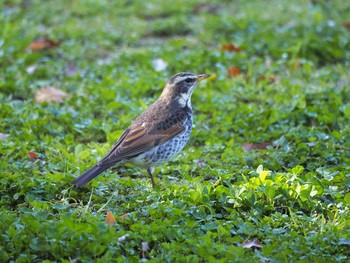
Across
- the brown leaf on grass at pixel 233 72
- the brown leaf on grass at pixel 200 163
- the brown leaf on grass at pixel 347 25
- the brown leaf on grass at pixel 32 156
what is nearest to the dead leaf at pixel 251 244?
the brown leaf on grass at pixel 200 163

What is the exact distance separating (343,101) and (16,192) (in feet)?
15.0

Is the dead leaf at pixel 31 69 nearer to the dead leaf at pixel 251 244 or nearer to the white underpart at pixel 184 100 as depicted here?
the white underpart at pixel 184 100

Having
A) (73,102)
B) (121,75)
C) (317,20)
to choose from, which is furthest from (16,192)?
(317,20)

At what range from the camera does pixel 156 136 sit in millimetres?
6977

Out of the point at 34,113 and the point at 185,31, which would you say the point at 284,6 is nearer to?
the point at 185,31

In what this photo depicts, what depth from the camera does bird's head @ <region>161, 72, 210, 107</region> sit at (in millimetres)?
7543

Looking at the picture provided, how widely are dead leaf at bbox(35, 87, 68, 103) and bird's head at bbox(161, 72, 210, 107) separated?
7.12ft

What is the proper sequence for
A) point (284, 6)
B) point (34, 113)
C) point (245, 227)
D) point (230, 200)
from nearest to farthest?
1. point (245, 227)
2. point (230, 200)
3. point (34, 113)
4. point (284, 6)

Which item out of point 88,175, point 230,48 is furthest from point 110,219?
point 230,48

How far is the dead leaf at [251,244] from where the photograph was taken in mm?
5449

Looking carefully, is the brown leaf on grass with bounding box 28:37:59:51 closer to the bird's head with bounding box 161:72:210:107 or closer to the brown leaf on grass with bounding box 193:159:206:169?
the bird's head with bounding box 161:72:210:107

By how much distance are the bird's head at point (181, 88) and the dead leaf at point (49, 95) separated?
217cm

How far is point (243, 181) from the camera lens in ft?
21.7

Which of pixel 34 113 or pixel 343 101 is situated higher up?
pixel 34 113
